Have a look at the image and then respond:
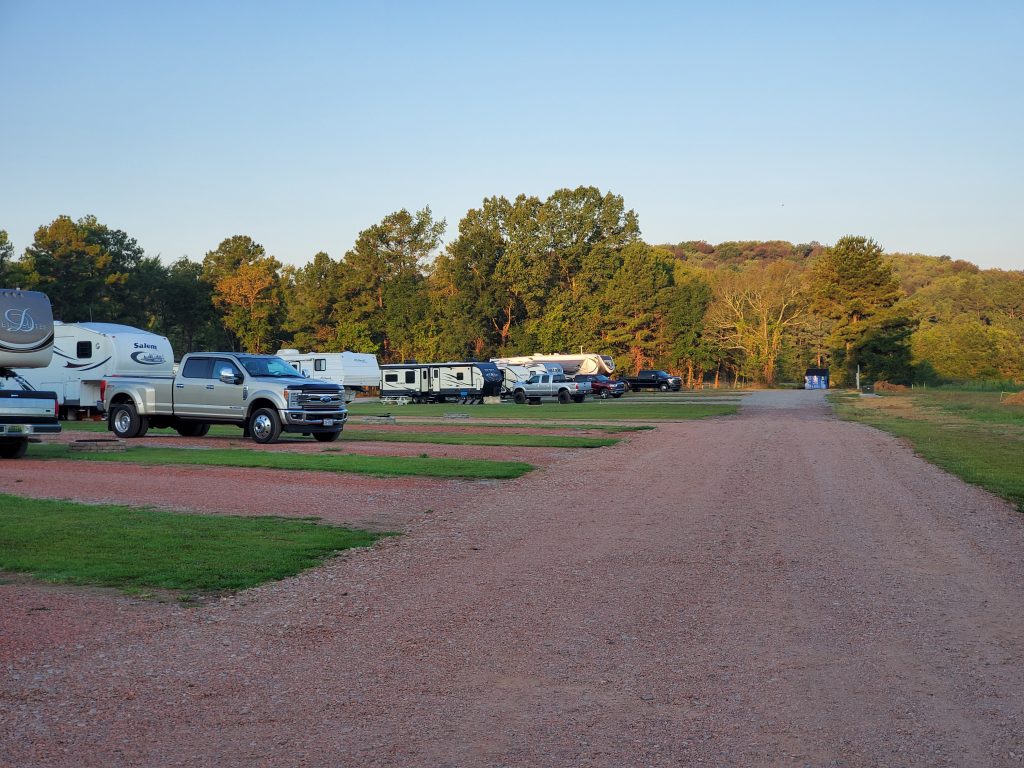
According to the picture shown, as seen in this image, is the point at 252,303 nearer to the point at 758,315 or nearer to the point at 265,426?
the point at 758,315

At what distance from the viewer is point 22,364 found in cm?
1936

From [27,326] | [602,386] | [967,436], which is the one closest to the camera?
[27,326]

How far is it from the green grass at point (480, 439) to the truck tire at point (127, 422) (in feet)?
16.5

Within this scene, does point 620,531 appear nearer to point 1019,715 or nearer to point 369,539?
point 369,539

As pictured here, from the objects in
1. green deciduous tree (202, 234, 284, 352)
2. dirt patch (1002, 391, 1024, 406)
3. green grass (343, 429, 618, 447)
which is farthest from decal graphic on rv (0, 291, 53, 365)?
green deciduous tree (202, 234, 284, 352)

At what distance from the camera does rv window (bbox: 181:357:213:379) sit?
78.0 feet

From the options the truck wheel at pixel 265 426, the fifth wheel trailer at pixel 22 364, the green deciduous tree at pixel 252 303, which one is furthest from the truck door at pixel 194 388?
the green deciduous tree at pixel 252 303

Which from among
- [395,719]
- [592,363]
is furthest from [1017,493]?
[592,363]

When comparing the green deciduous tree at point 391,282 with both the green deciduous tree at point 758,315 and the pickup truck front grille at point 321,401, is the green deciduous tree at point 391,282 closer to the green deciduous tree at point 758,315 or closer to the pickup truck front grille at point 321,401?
the green deciduous tree at point 758,315

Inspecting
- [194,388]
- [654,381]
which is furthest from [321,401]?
[654,381]

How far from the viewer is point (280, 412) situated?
74.4 feet

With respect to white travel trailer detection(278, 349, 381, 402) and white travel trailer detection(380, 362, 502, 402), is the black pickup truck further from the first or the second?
white travel trailer detection(278, 349, 381, 402)

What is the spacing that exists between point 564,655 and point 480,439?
1866 centimetres

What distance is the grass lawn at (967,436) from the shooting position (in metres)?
15.8
